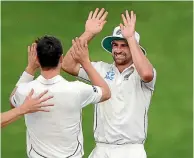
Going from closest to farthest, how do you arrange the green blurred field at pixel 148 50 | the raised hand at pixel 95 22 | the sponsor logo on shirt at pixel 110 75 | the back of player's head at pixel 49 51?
1. the back of player's head at pixel 49 51
2. the raised hand at pixel 95 22
3. the sponsor logo on shirt at pixel 110 75
4. the green blurred field at pixel 148 50

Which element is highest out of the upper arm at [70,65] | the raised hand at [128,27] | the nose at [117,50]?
the raised hand at [128,27]

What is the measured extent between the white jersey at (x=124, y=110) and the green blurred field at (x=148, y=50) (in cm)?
271

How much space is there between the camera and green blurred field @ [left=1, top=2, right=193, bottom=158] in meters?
12.0

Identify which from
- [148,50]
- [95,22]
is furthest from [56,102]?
[148,50]

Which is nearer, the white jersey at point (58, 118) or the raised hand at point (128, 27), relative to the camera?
the white jersey at point (58, 118)

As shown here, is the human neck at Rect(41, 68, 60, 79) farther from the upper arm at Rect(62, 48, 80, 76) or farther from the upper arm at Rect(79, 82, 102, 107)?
the upper arm at Rect(62, 48, 80, 76)

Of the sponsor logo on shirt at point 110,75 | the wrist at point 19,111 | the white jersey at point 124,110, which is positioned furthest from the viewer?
the sponsor logo on shirt at point 110,75

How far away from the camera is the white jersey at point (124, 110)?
8820 millimetres

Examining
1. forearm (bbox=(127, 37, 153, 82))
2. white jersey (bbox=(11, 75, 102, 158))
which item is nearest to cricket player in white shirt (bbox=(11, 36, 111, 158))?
white jersey (bbox=(11, 75, 102, 158))

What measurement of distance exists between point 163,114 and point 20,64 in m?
2.50

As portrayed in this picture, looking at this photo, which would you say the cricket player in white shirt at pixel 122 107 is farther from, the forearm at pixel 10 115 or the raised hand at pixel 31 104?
the forearm at pixel 10 115

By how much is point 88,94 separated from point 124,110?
4.25 feet

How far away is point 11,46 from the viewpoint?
1388 centimetres

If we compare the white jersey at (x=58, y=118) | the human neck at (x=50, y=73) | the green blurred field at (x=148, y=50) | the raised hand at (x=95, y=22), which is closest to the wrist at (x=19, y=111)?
the white jersey at (x=58, y=118)
